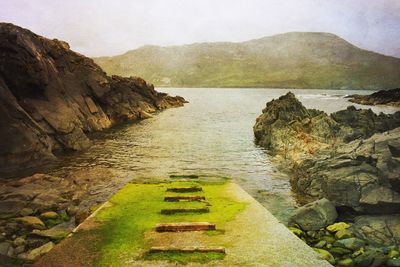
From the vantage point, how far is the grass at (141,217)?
1033 cm

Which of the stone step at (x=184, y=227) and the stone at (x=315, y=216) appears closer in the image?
the stone step at (x=184, y=227)

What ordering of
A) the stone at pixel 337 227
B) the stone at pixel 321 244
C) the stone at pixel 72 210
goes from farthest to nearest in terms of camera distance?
the stone at pixel 72 210, the stone at pixel 337 227, the stone at pixel 321 244

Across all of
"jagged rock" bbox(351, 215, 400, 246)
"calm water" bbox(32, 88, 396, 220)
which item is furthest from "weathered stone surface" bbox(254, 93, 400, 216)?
"calm water" bbox(32, 88, 396, 220)

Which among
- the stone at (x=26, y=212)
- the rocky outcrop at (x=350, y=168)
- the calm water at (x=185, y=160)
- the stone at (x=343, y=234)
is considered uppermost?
the rocky outcrop at (x=350, y=168)

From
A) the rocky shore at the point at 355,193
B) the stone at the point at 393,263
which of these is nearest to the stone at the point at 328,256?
the rocky shore at the point at 355,193

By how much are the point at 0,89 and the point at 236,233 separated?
2826 cm

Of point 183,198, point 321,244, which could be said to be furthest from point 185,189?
point 321,244

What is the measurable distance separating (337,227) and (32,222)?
1381cm

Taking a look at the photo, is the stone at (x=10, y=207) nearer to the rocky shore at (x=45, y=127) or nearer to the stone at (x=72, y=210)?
the rocky shore at (x=45, y=127)

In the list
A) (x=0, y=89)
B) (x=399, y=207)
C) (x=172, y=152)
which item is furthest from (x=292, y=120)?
(x=0, y=89)

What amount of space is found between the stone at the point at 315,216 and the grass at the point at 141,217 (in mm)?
3269

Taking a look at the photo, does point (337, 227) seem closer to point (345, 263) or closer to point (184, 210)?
point (345, 263)

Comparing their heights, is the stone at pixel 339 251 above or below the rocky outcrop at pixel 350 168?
below

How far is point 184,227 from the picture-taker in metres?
12.2
